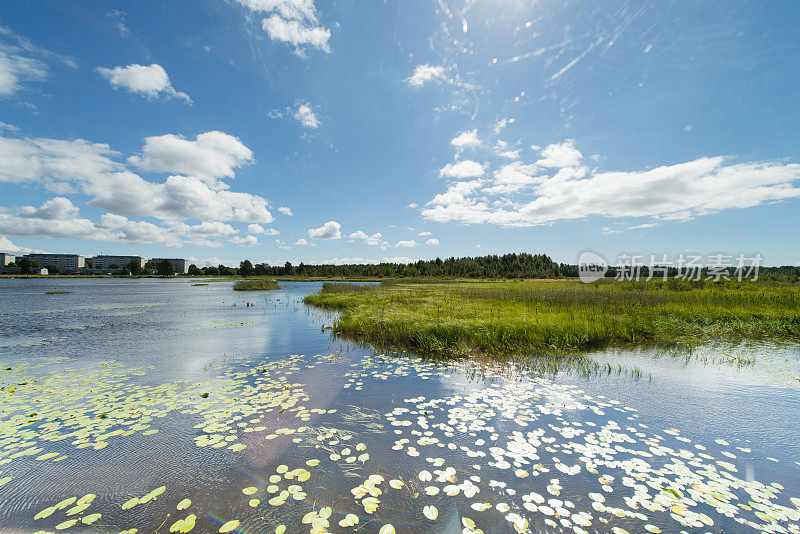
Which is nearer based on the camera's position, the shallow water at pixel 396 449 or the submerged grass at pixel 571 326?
the shallow water at pixel 396 449

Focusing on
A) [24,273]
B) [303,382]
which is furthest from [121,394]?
[24,273]

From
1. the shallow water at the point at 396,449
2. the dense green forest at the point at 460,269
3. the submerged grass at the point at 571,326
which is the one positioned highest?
the dense green forest at the point at 460,269

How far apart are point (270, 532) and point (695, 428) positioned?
29.3 ft

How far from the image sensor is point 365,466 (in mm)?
5676

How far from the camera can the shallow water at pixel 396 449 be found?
14.8 ft

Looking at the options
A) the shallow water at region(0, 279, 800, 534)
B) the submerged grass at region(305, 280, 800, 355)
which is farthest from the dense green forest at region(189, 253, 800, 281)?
the shallow water at region(0, 279, 800, 534)

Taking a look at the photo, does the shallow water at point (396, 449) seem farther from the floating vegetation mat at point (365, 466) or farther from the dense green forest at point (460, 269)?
the dense green forest at point (460, 269)

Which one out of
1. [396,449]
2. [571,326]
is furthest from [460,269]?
[396,449]

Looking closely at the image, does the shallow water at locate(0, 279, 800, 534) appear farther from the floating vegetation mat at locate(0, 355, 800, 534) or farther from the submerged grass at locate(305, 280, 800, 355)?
the submerged grass at locate(305, 280, 800, 355)

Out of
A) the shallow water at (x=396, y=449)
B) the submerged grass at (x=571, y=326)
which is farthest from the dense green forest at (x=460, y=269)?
the shallow water at (x=396, y=449)

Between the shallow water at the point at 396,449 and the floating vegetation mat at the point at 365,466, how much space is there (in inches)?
1.3

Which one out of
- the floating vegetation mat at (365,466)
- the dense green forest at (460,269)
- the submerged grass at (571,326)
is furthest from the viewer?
the dense green forest at (460,269)

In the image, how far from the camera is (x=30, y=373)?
440 inches

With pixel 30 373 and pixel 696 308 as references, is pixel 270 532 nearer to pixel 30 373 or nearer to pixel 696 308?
pixel 30 373
